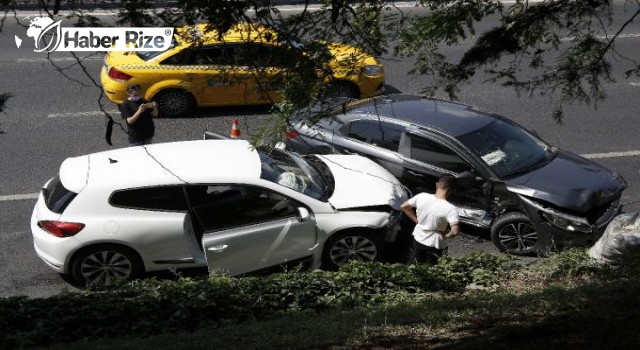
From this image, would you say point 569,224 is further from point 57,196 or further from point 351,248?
point 57,196

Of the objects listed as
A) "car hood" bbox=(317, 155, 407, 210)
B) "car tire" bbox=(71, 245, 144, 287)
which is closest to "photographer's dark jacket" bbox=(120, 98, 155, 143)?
"car hood" bbox=(317, 155, 407, 210)

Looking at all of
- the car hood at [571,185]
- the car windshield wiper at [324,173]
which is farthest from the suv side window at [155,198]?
the car hood at [571,185]

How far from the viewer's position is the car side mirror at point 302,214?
33.9ft

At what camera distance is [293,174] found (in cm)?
1093

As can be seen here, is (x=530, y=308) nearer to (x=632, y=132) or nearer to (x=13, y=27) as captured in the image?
(x=632, y=132)

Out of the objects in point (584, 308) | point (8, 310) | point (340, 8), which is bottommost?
point (8, 310)

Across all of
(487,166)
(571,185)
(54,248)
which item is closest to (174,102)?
(54,248)

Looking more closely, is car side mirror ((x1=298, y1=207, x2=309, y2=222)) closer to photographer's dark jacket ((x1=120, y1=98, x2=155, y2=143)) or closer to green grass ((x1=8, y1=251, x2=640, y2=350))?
green grass ((x1=8, y1=251, x2=640, y2=350))

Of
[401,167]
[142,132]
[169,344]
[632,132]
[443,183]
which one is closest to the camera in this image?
[169,344]

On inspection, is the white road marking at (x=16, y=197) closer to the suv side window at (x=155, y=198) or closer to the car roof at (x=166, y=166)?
the car roof at (x=166, y=166)

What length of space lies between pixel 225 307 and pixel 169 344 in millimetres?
1026

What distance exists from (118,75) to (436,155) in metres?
6.29

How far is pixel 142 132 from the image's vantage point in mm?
13484

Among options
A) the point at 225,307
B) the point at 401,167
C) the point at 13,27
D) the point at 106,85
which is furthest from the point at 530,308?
the point at 13,27
